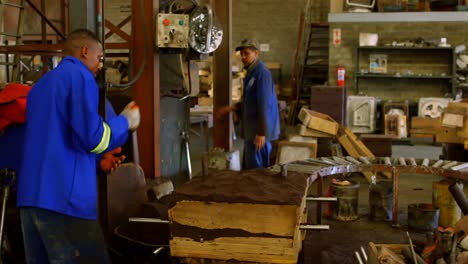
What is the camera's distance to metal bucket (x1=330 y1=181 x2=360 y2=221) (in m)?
5.14

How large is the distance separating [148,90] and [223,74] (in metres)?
1.88

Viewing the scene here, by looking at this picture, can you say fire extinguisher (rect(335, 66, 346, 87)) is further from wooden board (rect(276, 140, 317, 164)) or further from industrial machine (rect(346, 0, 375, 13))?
wooden board (rect(276, 140, 317, 164))

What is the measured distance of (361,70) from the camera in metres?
12.9

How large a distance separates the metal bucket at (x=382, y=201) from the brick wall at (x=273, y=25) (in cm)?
1102

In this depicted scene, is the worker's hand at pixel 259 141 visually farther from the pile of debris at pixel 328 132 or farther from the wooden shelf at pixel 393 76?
the wooden shelf at pixel 393 76

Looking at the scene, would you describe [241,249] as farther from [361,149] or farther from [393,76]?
[393,76]

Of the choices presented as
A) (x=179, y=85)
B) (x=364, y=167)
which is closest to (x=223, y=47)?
(x=179, y=85)

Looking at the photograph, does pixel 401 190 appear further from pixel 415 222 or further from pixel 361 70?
pixel 361 70

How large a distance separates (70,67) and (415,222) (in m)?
3.32

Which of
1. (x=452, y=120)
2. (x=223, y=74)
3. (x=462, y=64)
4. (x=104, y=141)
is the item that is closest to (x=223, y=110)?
(x=223, y=74)

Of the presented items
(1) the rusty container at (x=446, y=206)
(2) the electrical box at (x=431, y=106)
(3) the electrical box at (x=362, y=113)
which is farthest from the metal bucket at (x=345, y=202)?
(2) the electrical box at (x=431, y=106)

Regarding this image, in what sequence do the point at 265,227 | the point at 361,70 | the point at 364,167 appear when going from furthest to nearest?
1. the point at 361,70
2. the point at 364,167
3. the point at 265,227

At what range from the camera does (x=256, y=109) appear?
235 inches

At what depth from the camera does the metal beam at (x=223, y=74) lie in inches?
261
